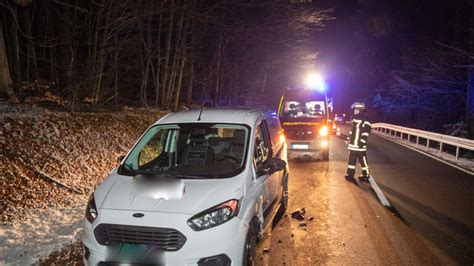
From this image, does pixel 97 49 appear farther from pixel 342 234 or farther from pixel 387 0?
pixel 387 0

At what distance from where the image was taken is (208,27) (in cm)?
1733

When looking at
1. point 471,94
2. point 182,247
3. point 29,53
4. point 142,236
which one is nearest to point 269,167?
point 182,247

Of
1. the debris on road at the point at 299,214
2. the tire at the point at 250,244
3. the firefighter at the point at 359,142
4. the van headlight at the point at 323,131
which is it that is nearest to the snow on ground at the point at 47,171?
the tire at the point at 250,244

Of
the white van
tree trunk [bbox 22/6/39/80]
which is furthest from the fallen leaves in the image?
tree trunk [bbox 22/6/39/80]

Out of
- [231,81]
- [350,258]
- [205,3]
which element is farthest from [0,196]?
[231,81]

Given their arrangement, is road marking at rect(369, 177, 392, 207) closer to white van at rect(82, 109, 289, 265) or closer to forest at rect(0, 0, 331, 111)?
white van at rect(82, 109, 289, 265)

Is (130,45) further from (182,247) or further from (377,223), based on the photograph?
(182,247)

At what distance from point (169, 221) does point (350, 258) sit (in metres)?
2.55

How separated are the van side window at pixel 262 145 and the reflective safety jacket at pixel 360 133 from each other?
4.81 m

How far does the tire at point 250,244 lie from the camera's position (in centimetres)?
401

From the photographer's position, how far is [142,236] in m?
3.60

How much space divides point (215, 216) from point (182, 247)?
435 mm

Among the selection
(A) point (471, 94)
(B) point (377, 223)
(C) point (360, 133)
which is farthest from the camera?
(A) point (471, 94)

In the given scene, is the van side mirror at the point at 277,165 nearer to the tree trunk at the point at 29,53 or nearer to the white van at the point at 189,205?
the white van at the point at 189,205
